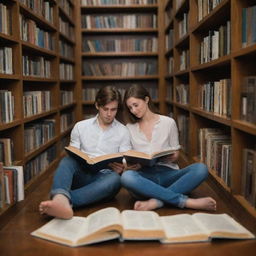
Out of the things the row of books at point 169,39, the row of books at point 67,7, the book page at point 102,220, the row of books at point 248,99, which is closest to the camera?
the book page at point 102,220

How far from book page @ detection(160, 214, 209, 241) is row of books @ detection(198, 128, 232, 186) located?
0.52m

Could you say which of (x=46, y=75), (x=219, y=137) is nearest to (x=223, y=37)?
(x=219, y=137)

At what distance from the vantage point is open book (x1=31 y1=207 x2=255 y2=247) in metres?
1.70

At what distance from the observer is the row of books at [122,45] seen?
543 centimetres

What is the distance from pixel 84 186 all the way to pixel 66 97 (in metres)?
2.59

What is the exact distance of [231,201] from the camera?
219 cm

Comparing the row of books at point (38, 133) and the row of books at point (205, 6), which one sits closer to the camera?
the row of books at point (205, 6)

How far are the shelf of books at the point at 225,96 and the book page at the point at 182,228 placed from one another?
28cm

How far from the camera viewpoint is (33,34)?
3.23 m

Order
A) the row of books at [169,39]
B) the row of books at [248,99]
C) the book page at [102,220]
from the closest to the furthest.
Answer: the book page at [102,220] → the row of books at [248,99] → the row of books at [169,39]

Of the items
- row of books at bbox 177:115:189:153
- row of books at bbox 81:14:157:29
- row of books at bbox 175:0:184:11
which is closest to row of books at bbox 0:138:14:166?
row of books at bbox 177:115:189:153

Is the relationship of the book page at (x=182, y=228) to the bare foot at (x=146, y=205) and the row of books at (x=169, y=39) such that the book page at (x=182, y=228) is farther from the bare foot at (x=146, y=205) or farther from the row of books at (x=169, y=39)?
the row of books at (x=169, y=39)

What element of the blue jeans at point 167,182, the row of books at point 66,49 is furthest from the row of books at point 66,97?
the blue jeans at point 167,182

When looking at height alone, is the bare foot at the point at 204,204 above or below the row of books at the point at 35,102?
below
